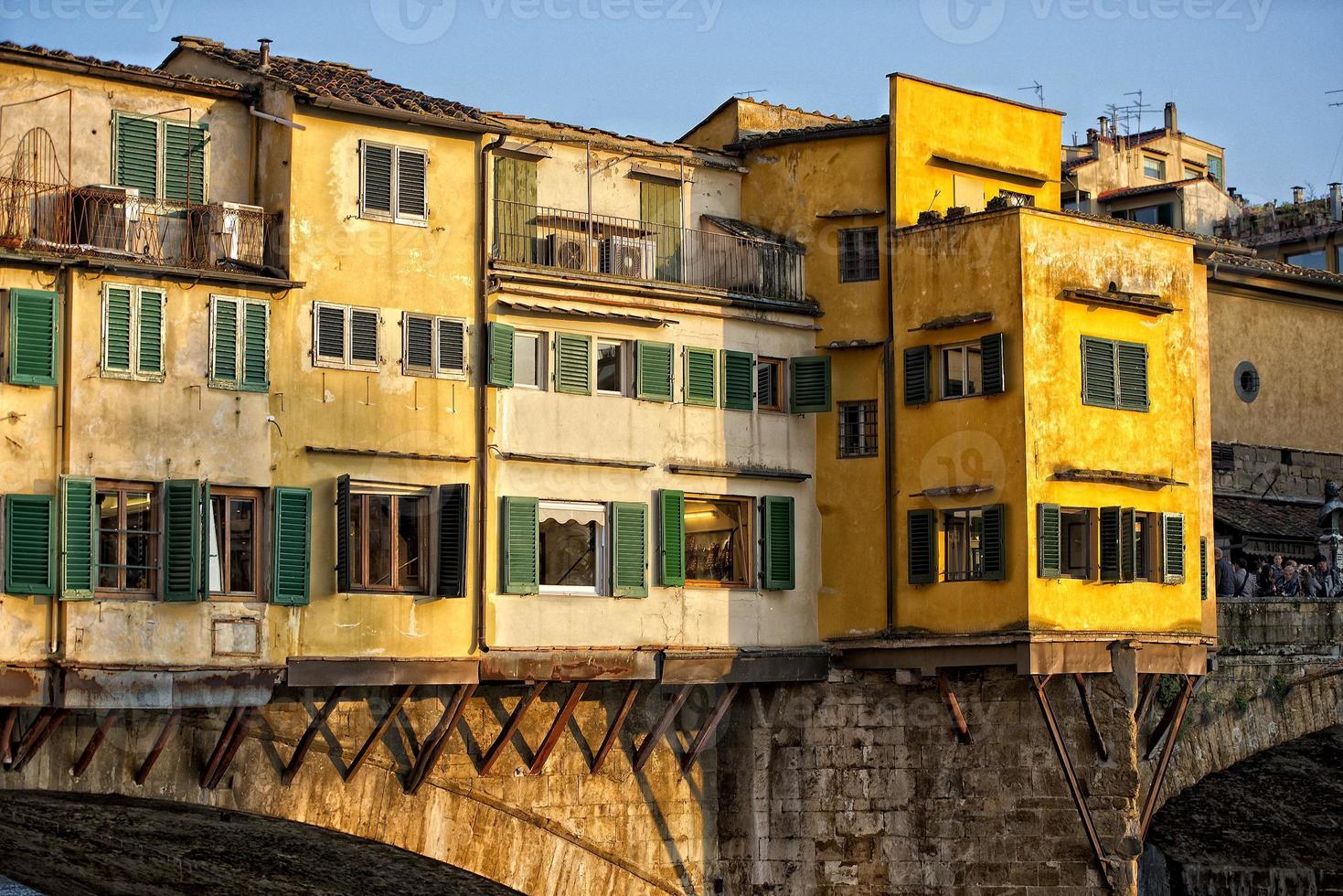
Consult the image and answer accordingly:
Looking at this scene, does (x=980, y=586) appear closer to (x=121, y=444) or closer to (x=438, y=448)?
(x=438, y=448)

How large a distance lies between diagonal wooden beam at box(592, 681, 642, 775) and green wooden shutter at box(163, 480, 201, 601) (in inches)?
294

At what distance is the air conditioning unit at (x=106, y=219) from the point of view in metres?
30.0

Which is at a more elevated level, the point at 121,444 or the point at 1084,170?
the point at 1084,170

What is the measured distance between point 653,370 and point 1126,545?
735cm

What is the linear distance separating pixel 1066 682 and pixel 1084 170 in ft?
97.5

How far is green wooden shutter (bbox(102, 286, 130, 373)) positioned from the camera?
29297mm

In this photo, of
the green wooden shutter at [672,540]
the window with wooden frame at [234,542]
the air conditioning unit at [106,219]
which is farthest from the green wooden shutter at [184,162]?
the green wooden shutter at [672,540]

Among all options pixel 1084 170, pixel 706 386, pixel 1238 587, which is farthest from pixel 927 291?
pixel 1084 170

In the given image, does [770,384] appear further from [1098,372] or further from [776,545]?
[1098,372]

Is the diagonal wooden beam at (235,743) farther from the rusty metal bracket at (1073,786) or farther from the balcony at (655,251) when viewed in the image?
the rusty metal bracket at (1073,786)

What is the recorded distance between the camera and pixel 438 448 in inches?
1264

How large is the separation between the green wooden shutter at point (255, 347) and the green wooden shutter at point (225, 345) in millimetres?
133

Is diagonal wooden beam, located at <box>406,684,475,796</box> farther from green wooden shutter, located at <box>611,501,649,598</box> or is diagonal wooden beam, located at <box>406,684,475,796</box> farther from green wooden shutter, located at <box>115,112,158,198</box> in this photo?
green wooden shutter, located at <box>115,112,158,198</box>

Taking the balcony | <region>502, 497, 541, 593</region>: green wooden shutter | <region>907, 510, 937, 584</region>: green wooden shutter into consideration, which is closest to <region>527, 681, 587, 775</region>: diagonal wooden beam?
<region>502, 497, 541, 593</region>: green wooden shutter
